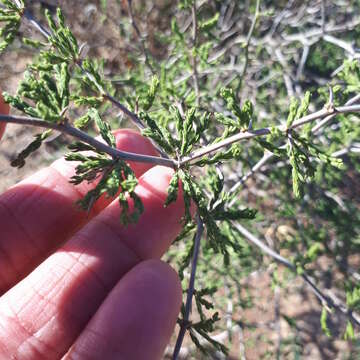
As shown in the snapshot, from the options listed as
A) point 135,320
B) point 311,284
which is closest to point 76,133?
point 135,320

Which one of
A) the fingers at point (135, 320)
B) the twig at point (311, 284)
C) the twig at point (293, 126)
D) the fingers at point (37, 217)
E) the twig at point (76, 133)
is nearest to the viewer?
the twig at point (76, 133)

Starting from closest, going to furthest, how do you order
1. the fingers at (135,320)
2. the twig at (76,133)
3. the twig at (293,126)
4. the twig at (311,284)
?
the twig at (76,133) → the twig at (293,126) → the fingers at (135,320) → the twig at (311,284)

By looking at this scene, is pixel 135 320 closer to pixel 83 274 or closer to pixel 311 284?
pixel 83 274

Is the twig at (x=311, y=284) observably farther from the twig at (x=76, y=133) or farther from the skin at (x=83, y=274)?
the twig at (x=76, y=133)

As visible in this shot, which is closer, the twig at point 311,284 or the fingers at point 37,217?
the twig at point 311,284

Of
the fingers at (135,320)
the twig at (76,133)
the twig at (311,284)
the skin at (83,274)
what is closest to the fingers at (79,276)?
the skin at (83,274)

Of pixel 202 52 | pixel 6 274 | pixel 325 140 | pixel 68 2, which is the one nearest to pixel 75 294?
pixel 6 274

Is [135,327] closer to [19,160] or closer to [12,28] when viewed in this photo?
[19,160]

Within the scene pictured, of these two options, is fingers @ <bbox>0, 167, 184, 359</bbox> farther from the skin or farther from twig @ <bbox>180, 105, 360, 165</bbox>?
twig @ <bbox>180, 105, 360, 165</bbox>
